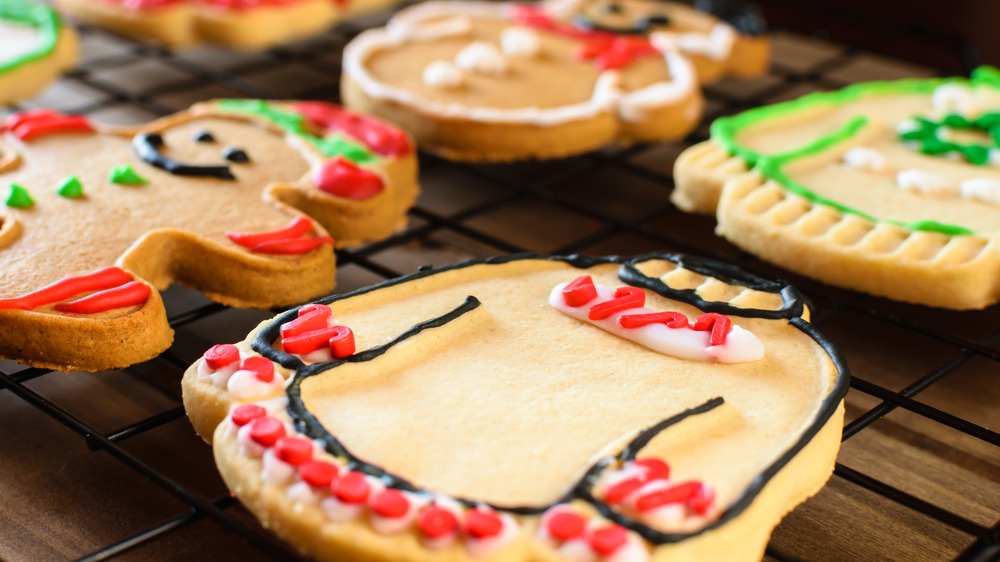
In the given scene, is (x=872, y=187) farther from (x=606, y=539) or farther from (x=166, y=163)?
(x=166, y=163)

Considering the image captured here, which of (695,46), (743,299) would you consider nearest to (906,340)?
(743,299)

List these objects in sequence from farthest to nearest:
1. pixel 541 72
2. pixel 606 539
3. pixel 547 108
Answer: pixel 541 72, pixel 547 108, pixel 606 539

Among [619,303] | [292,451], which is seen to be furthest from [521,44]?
[292,451]

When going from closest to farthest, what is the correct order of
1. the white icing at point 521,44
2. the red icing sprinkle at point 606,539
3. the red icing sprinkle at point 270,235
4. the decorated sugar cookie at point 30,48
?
the red icing sprinkle at point 606,539
the red icing sprinkle at point 270,235
the decorated sugar cookie at point 30,48
the white icing at point 521,44

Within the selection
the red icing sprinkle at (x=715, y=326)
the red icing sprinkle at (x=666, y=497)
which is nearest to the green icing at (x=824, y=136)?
the red icing sprinkle at (x=715, y=326)

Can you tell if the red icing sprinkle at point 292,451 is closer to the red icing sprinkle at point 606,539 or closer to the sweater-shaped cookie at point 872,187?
the red icing sprinkle at point 606,539

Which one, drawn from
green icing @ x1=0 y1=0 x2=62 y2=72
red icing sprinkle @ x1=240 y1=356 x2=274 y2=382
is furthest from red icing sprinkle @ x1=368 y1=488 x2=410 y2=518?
green icing @ x1=0 y1=0 x2=62 y2=72

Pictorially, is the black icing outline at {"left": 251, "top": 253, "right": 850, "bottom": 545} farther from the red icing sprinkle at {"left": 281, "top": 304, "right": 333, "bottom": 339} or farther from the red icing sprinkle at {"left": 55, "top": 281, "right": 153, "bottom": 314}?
the red icing sprinkle at {"left": 55, "top": 281, "right": 153, "bottom": 314}
